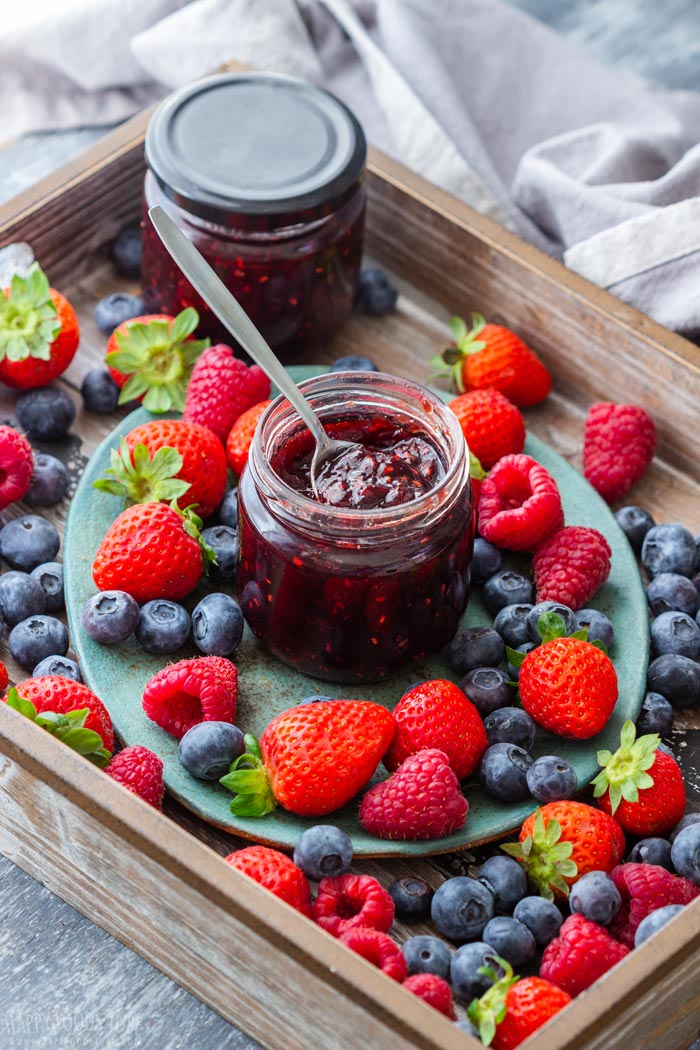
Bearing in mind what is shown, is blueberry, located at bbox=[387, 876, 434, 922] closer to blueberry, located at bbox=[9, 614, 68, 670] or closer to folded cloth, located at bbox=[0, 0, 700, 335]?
blueberry, located at bbox=[9, 614, 68, 670]

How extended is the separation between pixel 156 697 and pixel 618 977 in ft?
2.22

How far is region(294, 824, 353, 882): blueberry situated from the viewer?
5.48 ft

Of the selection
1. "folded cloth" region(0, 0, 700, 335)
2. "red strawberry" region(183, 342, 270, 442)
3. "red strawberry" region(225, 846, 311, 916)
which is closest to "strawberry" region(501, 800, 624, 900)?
"red strawberry" region(225, 846, 311, 916)

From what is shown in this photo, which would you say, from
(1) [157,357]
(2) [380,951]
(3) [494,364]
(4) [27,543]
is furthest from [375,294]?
(2) [380,951]

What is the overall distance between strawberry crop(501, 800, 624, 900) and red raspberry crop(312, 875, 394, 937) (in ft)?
0.59

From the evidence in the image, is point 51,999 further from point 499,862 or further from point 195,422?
point 195,422

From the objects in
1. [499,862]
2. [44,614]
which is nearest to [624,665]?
[499,862]

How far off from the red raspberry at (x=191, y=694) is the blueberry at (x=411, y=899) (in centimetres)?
31

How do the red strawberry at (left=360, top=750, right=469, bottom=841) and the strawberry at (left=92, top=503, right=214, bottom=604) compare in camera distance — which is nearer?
the red strawberry at (left=360, top=750, right=469, bottom=841)

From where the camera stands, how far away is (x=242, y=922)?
58.7 inches

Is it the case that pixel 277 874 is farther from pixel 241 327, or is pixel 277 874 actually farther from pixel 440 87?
pixel 440 87

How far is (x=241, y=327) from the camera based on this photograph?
1.81 metres

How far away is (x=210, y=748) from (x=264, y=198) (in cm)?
88

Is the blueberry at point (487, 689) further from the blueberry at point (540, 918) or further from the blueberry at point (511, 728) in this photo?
the blueberry at point (540, 918)
